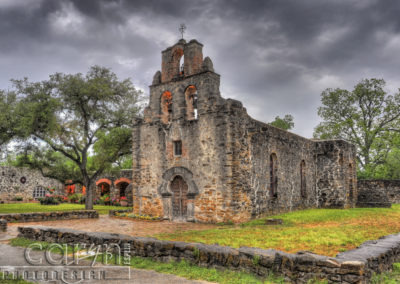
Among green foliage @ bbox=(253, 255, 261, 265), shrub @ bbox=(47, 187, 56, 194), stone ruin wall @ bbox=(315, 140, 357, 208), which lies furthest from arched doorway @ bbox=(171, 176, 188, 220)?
shrub @ bbox=(47, 187, 56, 194)

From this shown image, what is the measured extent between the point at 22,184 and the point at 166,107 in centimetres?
2060

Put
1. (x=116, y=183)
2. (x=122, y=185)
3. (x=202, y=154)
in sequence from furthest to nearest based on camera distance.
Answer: (x=122, y=185), (x=116, y=183), (x=202, y=154)

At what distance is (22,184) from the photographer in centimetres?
3075

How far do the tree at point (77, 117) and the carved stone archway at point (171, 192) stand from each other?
5.93 m

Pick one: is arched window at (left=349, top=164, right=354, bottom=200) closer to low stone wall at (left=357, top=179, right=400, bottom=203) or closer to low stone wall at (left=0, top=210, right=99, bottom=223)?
low stone wall at (left=357, top=179, right=400, bottom=203)

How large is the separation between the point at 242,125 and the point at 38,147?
44.6 ft

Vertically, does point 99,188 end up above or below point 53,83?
below

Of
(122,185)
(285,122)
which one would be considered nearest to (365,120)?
(285,122)

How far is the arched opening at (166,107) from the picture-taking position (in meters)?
16.9

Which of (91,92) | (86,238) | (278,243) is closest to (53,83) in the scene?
(91,92)

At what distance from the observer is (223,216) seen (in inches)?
551

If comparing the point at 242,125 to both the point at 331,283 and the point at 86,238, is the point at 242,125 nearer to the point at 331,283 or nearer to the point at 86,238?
the point at 86,238

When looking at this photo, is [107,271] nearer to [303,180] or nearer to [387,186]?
[303,180]

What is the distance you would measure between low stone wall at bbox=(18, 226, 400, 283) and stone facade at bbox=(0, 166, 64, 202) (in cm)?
2558
